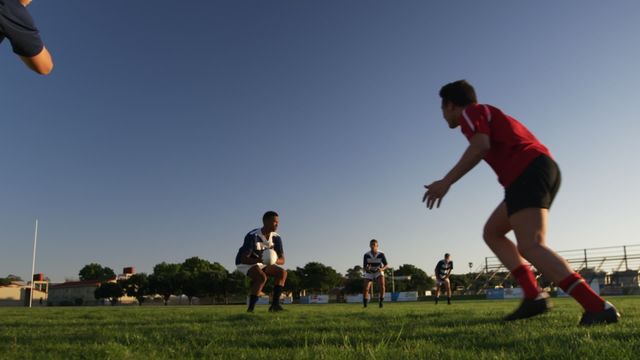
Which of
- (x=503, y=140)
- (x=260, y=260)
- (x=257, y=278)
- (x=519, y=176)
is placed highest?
(x=503, y=140)

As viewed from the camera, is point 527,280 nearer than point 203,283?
Yes

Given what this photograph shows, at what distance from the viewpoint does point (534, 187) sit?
3.83 metres

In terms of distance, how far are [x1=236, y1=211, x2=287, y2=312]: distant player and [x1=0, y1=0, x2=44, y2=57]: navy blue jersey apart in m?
6.60

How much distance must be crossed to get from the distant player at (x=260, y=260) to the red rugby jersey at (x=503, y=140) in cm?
587

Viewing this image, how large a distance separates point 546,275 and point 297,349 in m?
2.25

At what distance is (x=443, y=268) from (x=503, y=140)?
18.0 m

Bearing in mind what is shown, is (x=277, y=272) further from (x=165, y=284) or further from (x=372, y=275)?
(x=165, y=284)

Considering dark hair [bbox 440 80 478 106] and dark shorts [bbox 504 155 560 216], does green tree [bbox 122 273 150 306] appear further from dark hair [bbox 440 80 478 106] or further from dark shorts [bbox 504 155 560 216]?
dark shorts [bbox 504 155 560 216]

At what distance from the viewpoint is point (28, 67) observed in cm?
309

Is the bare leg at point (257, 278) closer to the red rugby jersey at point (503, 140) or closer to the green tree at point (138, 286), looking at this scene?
the red rugby jersey at point (503, 140)

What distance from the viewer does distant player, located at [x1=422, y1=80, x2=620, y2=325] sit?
3.76m

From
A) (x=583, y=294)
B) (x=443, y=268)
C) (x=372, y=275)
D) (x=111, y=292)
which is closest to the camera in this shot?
(x=583, y=294)

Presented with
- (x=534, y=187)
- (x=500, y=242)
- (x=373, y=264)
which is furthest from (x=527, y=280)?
(x=373, y=264)

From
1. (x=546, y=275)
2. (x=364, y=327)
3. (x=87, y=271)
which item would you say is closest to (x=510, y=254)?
(x=546, y=275)
